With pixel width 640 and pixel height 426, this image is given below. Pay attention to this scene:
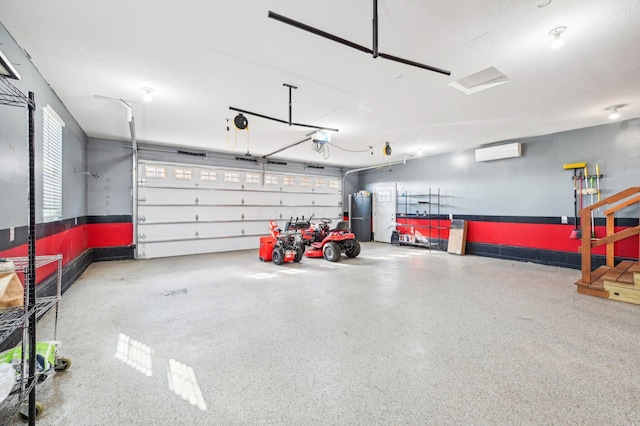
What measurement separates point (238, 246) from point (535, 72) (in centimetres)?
759

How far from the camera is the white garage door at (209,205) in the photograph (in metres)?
6.88

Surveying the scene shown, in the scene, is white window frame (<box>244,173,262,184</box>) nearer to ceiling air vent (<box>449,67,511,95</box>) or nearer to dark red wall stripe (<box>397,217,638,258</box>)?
dark red wall stripe (<box>397,217,638,258</box>)

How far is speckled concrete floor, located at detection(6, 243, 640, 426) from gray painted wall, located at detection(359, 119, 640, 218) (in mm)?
2759

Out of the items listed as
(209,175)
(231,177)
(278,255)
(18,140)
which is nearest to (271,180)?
(231,177)

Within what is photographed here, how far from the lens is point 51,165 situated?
150 inches

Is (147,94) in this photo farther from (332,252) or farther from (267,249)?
(332,252)

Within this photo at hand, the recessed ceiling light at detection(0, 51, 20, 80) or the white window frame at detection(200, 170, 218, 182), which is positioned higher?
the white window frame at detection(200, 170, 218, 182)

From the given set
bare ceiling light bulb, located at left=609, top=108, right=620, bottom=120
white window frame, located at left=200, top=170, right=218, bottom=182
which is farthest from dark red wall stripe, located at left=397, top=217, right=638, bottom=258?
white window frame, located at left=200, top=170, right=218, bottom=182

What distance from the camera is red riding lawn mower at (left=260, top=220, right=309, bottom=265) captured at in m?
5.99

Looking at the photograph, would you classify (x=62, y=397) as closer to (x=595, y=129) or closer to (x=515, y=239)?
(x=515, y=239)

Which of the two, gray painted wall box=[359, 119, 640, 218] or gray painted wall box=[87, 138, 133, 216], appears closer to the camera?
gray painted wall box=[359, 119, 640, 218]

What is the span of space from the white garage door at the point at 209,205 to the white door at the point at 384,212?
2.52 meters

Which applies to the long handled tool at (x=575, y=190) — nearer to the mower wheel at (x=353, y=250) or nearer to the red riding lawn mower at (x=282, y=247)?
the mower wheel at (x=353, y=250)

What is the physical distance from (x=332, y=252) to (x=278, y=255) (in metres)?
1.27
